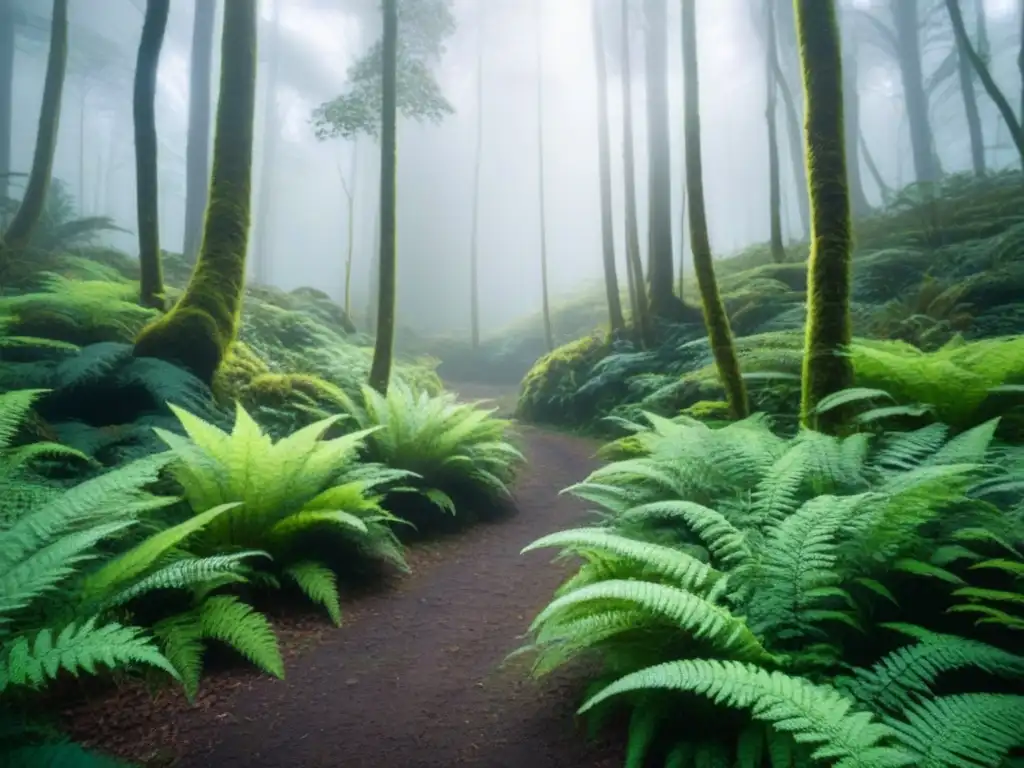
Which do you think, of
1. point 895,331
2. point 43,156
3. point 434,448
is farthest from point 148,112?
point 895,331

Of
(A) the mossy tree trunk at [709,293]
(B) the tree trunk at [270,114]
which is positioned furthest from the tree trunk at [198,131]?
(B) the tree trunk at [270,114]

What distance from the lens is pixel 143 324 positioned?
736cm

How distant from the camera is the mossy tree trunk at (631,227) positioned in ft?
38.6

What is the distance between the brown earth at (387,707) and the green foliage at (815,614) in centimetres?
31

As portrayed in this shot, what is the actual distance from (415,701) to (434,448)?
3.32 m

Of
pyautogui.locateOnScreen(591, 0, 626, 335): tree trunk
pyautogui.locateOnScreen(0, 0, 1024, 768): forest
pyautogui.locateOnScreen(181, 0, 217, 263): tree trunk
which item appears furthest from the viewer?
pyautogui.locateOnScreen(181, 0, 217, 263): tree trunk

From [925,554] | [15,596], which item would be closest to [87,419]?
[15,596]

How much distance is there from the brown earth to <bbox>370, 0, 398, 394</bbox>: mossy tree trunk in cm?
412

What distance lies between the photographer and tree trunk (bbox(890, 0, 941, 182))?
22.3 m

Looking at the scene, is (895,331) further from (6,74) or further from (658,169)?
(6,74)

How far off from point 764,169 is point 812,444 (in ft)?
297

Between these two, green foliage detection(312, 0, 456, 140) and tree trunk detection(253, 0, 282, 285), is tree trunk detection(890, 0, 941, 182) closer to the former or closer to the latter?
green foliage detection(312, 0, 456, 140)

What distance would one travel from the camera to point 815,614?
7.25 feet

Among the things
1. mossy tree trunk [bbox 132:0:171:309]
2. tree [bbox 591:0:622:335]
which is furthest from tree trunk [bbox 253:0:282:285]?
mossy tree trunk [bbox 132:0:171:309]
